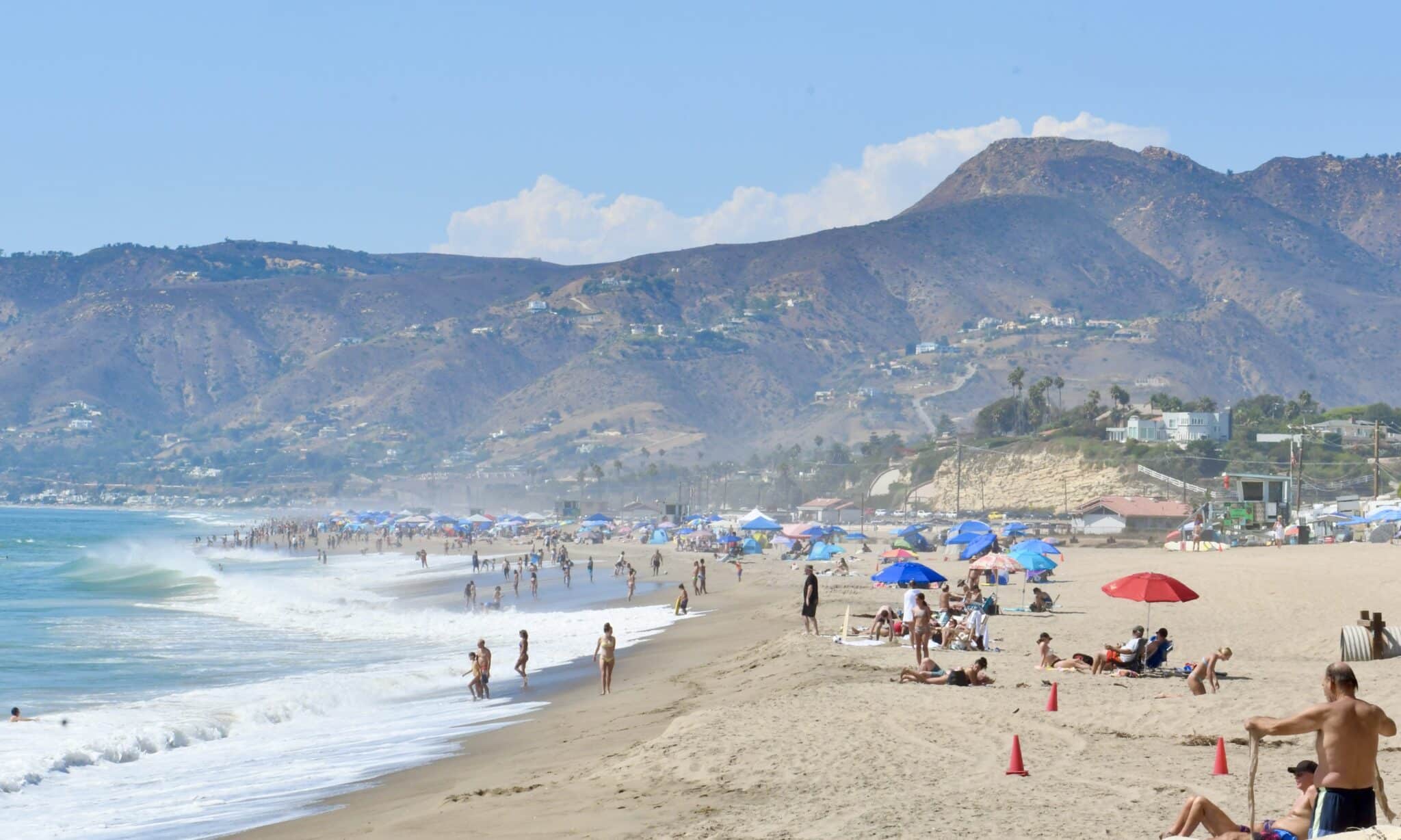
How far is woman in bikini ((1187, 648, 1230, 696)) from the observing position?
14.1 metres

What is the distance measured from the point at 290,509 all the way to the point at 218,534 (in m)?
78.8

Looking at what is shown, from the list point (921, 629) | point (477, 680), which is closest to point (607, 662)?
point (477, 680)

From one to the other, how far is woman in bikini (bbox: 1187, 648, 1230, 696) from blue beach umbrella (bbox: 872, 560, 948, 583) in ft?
24.0

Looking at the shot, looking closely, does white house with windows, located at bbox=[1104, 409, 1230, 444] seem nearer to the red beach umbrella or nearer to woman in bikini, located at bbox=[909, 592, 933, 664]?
the red beach umbrella

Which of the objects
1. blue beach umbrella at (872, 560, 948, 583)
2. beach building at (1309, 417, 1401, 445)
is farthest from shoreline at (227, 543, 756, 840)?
beach building at (1309, 417, 1401, 445)

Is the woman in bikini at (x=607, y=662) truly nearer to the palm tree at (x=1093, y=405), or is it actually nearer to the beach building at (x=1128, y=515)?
the beach building at (x=1128, y=515)

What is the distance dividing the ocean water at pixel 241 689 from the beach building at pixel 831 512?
54.4 metres

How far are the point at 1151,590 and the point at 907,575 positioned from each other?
213 inches

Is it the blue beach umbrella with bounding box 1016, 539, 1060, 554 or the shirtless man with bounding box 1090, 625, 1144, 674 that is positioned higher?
the blue beach umbrella with bounding box 1016, 539, 1060, 554

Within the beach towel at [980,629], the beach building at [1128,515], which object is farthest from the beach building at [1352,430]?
the beach towel at [980,629]

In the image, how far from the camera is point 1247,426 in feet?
394

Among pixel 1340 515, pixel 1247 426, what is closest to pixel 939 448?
pixel 1247 426

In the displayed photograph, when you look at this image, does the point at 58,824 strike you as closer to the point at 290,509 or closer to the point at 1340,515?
the point at 1340,515

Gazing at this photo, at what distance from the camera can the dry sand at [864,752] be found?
9102 mm
